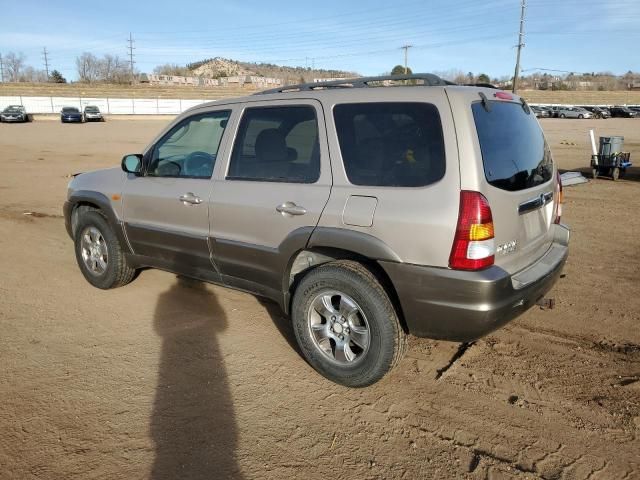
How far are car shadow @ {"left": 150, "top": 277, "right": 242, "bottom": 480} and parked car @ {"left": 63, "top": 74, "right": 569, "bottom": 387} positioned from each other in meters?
0.49

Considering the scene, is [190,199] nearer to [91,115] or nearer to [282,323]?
[282,323]

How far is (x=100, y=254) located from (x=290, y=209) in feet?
8.83

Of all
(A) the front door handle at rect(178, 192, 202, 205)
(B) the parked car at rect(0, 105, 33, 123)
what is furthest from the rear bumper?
(B) the parked car at rect(0, 105, 33, 123)

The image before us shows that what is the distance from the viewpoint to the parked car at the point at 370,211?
2.99 m

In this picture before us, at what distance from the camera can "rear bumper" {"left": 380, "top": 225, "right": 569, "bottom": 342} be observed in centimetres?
296

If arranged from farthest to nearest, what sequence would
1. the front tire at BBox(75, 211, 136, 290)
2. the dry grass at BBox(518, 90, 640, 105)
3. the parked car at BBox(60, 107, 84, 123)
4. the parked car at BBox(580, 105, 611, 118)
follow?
the dry grass at BBox(518, 90, 640, 105) < the parked car at BBox(580, 105, 611, 118) < the parked car at BBox(60, 107, 84, 123) < the front tire at BBox(75, 211, 136, 290)

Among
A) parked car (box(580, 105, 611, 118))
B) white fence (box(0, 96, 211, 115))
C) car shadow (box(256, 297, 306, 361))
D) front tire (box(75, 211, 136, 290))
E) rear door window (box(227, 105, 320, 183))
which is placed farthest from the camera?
parked car (box(580, 105, 611, 118))

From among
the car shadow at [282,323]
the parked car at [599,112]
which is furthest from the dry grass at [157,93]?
the car shadow at [282,323]

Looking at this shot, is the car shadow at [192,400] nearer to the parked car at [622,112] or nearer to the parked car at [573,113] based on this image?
the parked car at [573,113]

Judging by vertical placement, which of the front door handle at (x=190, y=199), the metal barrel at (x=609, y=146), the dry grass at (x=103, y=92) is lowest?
the front door handle at (x=190, y=199)

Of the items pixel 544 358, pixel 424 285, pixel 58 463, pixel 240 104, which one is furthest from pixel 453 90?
pixel 58 463

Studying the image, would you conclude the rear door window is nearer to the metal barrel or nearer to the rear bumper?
the rear bumper

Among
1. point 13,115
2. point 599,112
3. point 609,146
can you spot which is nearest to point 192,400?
point 609,146

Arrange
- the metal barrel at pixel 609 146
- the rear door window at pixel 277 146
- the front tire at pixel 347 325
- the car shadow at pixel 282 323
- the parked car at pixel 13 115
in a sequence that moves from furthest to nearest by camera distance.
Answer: the parked car at pixel 13 115 → the metal barrel at pixel 609 146 → the car shadow at pixel 282 323 → the rear door window at pixel 277 146 → the front tire at pixel 347 325
